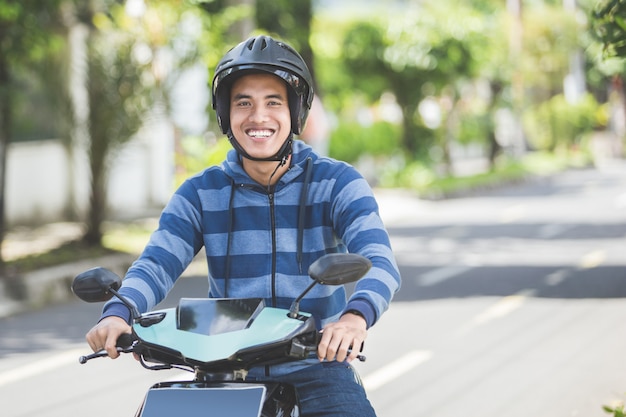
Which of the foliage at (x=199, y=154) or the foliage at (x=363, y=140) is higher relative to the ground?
the foliage at (x=199, y=154)

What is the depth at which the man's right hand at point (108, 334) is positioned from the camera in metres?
2.87

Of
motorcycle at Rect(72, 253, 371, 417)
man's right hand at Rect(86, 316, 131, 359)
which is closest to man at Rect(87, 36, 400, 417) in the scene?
man's right hand at Rect(86, 316, 131, 359)

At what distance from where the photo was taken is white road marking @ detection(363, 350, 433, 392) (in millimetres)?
7145

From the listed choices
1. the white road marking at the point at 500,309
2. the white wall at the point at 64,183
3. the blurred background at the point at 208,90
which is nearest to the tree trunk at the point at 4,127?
the blurred background at the point at 208,90

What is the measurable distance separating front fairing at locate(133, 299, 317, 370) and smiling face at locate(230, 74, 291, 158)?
0.66 metres

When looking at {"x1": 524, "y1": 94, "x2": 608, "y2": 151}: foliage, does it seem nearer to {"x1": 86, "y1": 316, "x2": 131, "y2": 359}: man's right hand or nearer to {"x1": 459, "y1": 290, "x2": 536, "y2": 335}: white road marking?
{"x1": 459, "y1": 290, "x2": 536, "y2": 335}: white road marking

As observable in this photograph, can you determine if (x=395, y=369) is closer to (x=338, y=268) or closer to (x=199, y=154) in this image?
(x=338, y=268)

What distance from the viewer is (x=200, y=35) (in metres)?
14.7

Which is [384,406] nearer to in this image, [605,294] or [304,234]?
[304,234]

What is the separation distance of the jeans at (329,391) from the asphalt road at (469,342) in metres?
3.31

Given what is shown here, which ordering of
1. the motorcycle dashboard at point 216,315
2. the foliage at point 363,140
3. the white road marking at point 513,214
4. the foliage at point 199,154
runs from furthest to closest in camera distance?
the foliage at point 363,140 → the white road marking at point 513,214 → the foliage at point 199,154 → the motorcycle dashboard at point 216,315

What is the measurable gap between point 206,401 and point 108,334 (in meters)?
0.43

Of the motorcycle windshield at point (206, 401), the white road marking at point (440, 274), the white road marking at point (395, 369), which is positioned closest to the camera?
the motorcycle windshield at point (206, 401)

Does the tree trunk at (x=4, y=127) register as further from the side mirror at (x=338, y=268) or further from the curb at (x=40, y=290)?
the side mirror at (x=338, y=268)
